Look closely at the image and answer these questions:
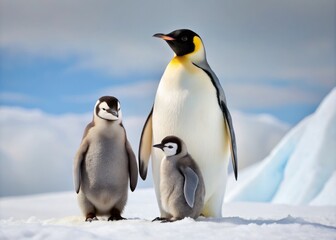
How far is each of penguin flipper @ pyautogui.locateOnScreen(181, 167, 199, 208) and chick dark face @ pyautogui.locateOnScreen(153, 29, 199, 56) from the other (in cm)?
77

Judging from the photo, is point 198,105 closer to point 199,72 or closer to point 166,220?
point 199,72

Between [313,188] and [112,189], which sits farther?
[313,188]

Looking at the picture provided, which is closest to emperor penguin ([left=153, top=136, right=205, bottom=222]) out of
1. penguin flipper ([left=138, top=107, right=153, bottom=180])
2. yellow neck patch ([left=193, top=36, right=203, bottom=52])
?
penguin flipper ([left=138, top=107, right=153, bottom=180])

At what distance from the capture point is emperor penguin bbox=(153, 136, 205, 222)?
309 cm

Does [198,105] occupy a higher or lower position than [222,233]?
higher

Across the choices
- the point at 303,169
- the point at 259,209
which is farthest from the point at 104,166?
the point at 303,169

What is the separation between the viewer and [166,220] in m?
3.12

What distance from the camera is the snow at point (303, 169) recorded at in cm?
743

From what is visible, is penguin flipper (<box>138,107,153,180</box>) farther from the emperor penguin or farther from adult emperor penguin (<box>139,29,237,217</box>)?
the emperor penguin

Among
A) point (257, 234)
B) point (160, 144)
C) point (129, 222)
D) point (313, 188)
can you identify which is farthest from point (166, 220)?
point (313, 188)

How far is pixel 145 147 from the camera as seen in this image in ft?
11.8

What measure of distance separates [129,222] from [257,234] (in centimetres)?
71

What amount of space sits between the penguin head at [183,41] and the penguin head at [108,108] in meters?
0.50

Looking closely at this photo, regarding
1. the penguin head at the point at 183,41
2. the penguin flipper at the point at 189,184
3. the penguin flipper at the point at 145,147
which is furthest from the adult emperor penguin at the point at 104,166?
the penguin head at the point at 183,41
